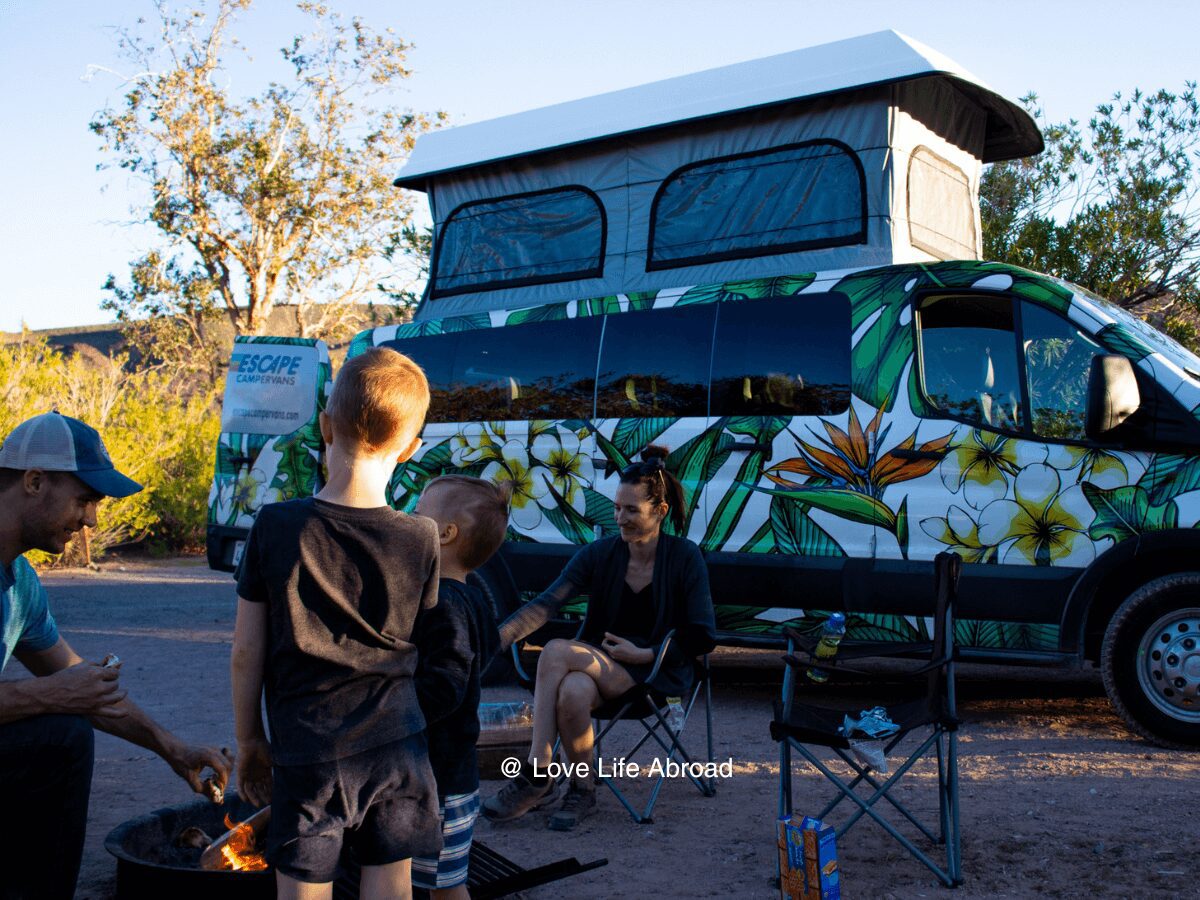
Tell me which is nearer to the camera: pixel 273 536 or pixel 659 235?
pixel 273 536

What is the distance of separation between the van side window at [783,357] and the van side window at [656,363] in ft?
0.33

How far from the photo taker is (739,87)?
695 centimetres

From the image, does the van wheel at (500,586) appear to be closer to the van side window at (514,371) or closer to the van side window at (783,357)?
the van side window at (514,371)

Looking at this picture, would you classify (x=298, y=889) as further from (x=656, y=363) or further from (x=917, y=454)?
(x=656, y=363)

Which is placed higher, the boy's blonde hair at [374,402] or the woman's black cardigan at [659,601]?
the boy's blonde hair at [374,402]

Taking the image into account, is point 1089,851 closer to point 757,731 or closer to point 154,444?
point 757,731

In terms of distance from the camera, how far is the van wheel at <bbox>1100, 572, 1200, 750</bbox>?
16.9 feet

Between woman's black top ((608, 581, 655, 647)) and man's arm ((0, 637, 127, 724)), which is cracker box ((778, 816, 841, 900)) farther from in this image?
man's arm ((0, 637, 127, 724))

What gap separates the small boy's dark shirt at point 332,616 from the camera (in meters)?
2.23

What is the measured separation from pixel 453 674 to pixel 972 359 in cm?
388

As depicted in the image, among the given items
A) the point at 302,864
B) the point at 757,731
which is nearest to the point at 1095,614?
the point at 757,731

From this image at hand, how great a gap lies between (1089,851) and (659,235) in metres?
4.43
